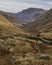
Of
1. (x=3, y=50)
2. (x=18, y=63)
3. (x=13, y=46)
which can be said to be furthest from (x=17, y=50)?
(x=18, y=63)

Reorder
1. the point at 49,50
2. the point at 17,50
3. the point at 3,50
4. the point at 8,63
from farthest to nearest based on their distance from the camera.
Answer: the point at 49,50, the point at 17,50, the point at 3,50, the point at 8,63

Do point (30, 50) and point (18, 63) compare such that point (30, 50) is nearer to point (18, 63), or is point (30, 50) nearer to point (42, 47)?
point (42, 47)

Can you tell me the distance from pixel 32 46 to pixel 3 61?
16452 millimetres

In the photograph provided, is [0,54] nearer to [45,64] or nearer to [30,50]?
[45,64]

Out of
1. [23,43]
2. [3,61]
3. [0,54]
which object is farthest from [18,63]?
[23,43]

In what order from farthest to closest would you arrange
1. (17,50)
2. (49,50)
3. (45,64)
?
(49,50) < (17,50) < (45,64)

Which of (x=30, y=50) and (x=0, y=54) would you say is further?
(x=30, y=50)

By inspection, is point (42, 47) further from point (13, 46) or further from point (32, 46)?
point (13, 46)

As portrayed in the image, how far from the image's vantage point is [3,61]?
18.5 metres

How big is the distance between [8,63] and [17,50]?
42.2 ft

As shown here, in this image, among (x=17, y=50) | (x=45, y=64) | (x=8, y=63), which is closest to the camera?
(x=8, y=63)

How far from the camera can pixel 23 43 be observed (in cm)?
3466

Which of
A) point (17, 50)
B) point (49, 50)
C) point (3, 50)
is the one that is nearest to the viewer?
point (3, 50)

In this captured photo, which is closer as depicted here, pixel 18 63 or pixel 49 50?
pixel 18 63
